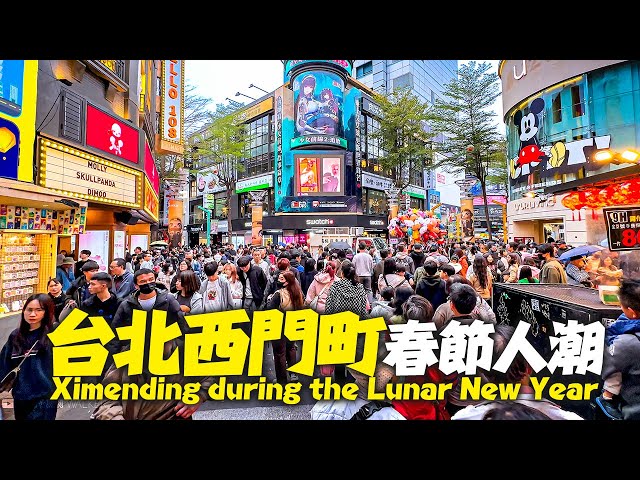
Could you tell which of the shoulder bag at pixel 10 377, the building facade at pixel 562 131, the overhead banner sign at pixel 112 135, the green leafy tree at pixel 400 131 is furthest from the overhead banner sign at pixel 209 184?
the shoulder bag at pixel 10 377

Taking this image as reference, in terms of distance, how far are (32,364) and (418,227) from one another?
46.5ft

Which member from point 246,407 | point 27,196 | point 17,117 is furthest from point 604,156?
point 17,117

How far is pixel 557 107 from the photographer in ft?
57.6

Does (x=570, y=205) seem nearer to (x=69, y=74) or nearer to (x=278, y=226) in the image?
(x=69, y=74)

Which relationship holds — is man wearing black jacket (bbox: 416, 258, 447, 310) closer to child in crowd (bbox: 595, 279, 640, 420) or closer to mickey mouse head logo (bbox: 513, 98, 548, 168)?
child in crowd (bbox: 595, 279, 640, 420)

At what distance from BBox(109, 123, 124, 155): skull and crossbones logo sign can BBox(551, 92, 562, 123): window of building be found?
799 inches

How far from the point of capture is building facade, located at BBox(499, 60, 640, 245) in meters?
15.4

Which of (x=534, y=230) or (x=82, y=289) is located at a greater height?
(x=534, y=230)

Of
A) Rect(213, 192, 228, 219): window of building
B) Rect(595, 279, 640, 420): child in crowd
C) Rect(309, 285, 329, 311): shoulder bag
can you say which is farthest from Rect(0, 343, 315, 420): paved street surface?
Rect(213, 192, 228, 219): window of building

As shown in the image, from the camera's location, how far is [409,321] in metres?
2.88

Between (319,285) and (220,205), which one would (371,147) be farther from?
(319,285)

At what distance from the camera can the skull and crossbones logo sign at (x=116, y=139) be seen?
8.57 m

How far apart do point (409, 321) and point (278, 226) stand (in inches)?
982

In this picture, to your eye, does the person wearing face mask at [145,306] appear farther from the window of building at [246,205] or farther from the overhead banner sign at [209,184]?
the overhead banner sign at [209,184]
